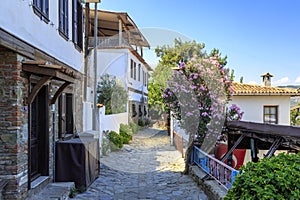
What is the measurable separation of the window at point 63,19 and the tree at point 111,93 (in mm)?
7842

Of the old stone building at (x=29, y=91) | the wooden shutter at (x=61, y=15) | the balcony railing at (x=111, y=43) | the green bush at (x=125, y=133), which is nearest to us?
the old stone building at (x=29, y=91)

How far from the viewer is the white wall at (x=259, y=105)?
13867 mm

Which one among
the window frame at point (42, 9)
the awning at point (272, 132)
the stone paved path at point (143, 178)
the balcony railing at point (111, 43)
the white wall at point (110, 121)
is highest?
the balcony railing at point (111, 43)

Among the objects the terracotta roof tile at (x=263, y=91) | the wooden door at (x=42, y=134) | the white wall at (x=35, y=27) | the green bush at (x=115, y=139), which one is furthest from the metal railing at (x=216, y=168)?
the terracotta roof tile at (x=263, y=91)

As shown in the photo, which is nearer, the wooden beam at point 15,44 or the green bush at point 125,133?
the wooden beam at point 15,44

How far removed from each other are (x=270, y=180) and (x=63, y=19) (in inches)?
251

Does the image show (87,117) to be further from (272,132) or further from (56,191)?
(272,132)

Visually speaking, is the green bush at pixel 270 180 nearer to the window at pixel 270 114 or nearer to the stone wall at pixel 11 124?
the stone wall at pixel 11 124

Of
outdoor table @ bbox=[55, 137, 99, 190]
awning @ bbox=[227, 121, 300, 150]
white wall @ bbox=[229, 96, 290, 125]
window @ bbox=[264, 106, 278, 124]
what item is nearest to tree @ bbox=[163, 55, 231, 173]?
awning @ bbox=[227, 121, 300, 150]

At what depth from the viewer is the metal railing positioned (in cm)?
564

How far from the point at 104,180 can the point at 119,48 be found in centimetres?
1143

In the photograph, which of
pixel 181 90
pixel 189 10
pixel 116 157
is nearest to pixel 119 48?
pixel 189 10

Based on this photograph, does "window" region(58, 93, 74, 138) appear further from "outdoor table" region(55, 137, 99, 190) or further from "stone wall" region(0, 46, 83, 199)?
"stone wall" region(0, 46, 83, 199)

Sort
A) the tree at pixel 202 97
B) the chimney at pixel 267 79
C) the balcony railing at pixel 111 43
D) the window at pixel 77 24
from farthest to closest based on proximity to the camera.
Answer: the balcony railing at pixel 111 43, the chimney at pixel 267 79, the window at pixel 77 24, the tree at pixel 202 97
